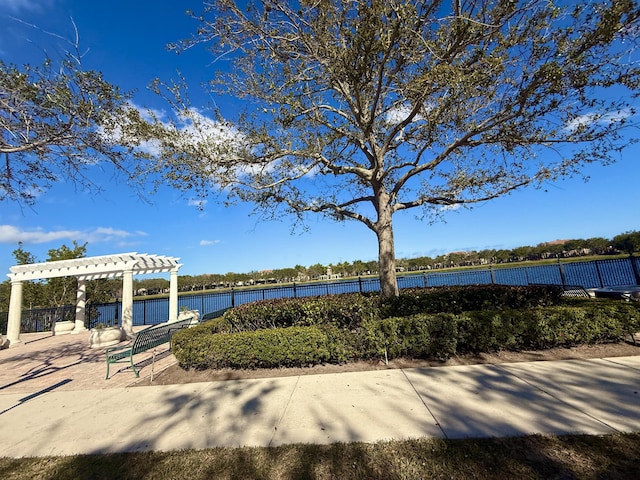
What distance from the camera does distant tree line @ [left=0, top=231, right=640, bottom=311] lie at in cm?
1888

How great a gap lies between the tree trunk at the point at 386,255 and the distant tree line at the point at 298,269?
10205mm

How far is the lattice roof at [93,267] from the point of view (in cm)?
1141

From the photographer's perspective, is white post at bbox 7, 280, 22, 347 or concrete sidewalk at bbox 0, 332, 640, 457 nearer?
concrete sidewalk at bbox 0, 332, 640, 457

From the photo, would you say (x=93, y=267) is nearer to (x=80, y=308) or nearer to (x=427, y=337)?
(x=80, y=308)

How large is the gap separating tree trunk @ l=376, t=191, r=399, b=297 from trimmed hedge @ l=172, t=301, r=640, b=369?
224cm

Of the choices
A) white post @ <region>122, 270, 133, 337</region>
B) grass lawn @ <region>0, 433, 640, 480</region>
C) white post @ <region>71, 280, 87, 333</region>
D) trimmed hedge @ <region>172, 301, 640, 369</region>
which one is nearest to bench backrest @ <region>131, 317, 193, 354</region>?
trimmed hedge @ <region>172, 301, 640, 369</region>

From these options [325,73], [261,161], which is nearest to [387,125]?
[325,73]

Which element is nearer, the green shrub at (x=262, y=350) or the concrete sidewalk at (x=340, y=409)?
the concrete sidewalk at (x=340, y=409)

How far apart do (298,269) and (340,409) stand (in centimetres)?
6118

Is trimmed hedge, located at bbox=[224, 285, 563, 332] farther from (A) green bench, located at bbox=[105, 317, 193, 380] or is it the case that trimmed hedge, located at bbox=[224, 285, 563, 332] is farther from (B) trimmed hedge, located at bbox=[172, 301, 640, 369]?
(A) green bench, located at bbox=[105, 317, 193, 380]

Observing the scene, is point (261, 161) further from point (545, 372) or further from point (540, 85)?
point (545, 372)

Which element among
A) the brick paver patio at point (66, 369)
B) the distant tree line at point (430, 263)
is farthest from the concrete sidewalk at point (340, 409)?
the distant tree line at point (430, 263)

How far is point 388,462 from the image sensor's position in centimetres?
244

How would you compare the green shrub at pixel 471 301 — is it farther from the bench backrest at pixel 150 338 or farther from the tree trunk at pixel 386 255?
the bench backrest at pixel 150 338
